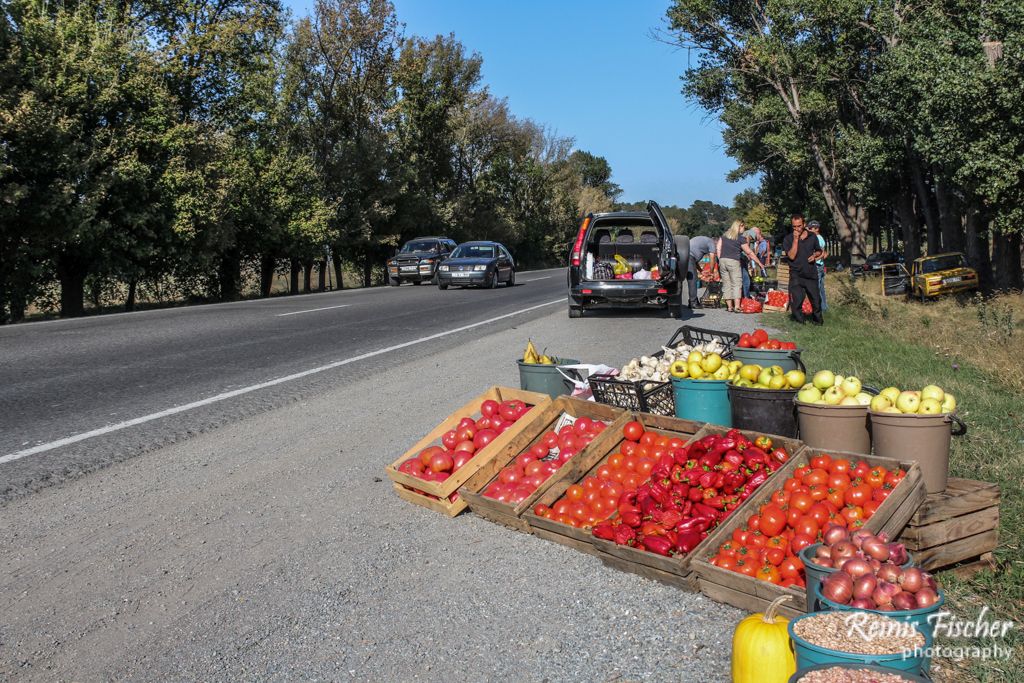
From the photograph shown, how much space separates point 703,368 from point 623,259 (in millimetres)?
11750

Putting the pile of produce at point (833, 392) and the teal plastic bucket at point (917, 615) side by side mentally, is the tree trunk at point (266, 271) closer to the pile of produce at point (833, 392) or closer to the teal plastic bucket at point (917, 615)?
the pile of produce at point (833, 392)

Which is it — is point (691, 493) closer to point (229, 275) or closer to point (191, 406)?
point (191, 406)

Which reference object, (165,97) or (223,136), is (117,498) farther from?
(223,136)

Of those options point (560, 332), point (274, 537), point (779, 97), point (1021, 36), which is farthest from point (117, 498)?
point (779, 97)

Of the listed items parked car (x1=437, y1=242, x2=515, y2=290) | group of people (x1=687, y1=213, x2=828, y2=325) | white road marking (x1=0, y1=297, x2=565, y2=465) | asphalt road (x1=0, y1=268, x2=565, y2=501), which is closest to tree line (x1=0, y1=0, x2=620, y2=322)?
asphalt road (x1=0, y1=268, x2=565, y2=501)

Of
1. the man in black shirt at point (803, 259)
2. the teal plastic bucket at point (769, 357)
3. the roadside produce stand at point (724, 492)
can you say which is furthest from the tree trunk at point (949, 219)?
the roadside produce stand at point (724, 492)

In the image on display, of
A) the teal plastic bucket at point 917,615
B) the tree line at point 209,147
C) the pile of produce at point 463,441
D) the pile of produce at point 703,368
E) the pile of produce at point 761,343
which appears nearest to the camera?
the teal plastic bucket at point 917,615

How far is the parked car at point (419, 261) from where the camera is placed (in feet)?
118

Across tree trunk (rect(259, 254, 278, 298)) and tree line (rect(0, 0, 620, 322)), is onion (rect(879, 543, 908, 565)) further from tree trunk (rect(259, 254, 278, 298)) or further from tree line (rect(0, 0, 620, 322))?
tree trunk (rect(259, 254, 278, 298))

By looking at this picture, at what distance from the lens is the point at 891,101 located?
100ft

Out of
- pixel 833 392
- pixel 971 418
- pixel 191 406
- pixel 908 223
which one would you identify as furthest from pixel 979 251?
pixel 191 406

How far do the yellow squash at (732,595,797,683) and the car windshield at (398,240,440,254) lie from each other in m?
34.2

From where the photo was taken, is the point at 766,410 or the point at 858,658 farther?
the point at 766,410

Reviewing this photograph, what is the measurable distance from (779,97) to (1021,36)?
69.1ft
